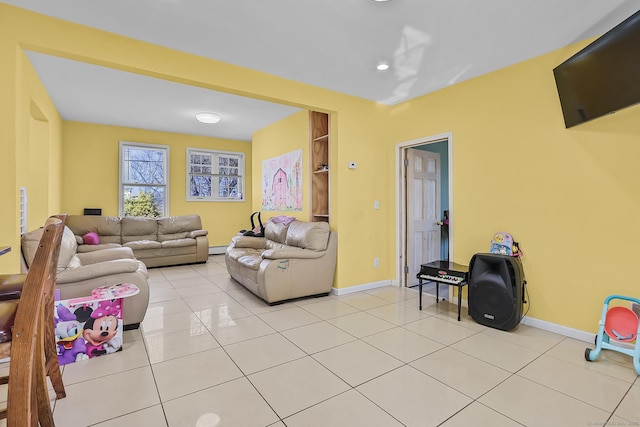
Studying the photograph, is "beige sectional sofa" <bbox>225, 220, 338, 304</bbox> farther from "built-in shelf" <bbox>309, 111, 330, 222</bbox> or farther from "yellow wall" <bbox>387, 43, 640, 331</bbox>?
"yellow wall" <bbox>387, 43, 640, 331</bbox>

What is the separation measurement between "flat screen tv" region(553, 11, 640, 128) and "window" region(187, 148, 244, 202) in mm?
6364

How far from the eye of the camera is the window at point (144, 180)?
20.5ft

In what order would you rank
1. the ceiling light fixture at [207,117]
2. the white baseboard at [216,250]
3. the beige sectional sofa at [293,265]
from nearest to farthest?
the beige sectional sofa at [293,265], the ceiling light fixture at [207,117], the white baseboard at [216,250]

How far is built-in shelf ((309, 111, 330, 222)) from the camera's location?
15.1 ft

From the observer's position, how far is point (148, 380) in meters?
2.04

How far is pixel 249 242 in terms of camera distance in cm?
493

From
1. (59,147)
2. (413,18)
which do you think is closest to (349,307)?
(413,18)

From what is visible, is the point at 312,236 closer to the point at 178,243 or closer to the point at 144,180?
the point at 178,243

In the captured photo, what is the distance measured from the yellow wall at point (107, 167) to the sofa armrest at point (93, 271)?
4.13 m

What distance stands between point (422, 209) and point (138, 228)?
5.22m

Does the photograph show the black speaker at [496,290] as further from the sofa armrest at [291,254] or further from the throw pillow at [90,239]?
the throw pillow at [90,239]

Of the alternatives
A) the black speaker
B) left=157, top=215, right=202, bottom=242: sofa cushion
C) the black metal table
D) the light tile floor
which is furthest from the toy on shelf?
left=157, top=215, right=202, bottom=242: sofa cushion

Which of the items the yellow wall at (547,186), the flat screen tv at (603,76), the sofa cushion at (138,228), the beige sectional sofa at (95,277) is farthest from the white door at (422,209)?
the sofa cushion at (138,228)

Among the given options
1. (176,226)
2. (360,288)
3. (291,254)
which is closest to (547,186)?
(360,288)
